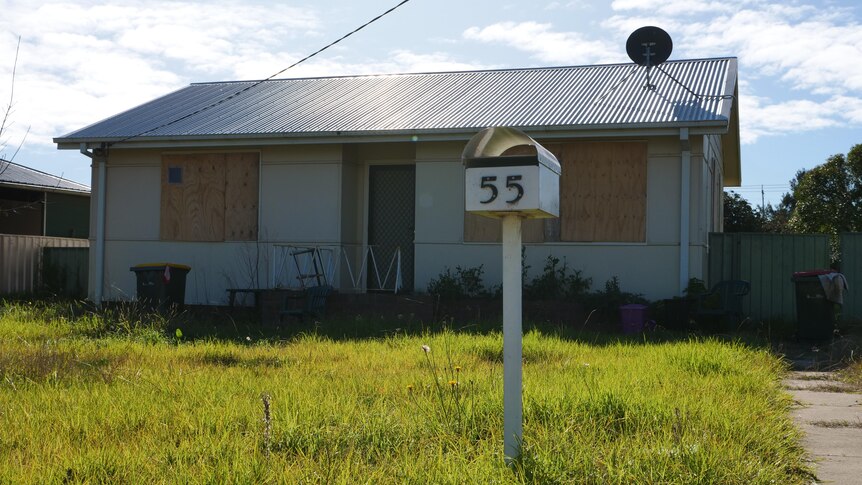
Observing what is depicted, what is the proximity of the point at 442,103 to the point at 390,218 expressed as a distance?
7.15 feet

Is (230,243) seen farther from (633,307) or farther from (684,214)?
(684,214)

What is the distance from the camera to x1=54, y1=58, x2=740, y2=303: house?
41.9 ft

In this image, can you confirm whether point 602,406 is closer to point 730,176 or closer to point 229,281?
point 229,281

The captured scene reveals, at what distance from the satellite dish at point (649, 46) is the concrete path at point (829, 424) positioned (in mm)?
8021

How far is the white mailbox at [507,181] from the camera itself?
377cm

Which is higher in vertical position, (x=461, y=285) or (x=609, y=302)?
(x=461, y=285)

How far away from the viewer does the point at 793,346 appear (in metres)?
11.6

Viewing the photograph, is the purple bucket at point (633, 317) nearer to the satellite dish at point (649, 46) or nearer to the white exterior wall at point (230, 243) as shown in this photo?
the white exterior wall at point (230, 243)

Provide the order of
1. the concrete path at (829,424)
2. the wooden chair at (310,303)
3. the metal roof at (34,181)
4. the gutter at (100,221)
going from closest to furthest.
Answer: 1. the concrete path at (829,424)
2. the wooden chair at (310,303)
3. the gutter at (100,221)
4. the metal roof at (34,181)

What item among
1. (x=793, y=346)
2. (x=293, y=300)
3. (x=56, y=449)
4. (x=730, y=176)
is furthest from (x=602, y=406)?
(x=730, y=176)

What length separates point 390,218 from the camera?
49.4ft

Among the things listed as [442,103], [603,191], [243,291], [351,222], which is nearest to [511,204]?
[603,191]

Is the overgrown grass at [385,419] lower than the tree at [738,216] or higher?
lower

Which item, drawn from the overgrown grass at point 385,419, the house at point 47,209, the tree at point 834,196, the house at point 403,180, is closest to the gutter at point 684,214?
the house at point 403,180
